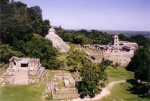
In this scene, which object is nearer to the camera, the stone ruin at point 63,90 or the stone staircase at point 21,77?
the stone ruin at point 63,90

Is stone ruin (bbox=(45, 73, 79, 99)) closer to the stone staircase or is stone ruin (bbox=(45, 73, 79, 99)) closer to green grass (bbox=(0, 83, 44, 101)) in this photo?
green grass (bbox=(0, 83, 44, 101))

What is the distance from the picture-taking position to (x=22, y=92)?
28.7m

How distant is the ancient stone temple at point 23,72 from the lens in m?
32.2

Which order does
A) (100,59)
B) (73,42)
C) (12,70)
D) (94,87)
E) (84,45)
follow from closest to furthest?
1. (94,87)
2. (12,70)
3. (100,59)
4. (84,45)
5. (73,42)

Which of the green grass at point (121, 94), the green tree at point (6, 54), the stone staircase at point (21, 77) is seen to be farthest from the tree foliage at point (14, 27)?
the green grass at point (121, 94)

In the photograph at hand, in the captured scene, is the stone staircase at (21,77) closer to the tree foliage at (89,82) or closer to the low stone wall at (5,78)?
the low stone wall at (5,78)

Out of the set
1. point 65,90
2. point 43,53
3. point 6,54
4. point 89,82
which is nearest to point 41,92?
point 65,90

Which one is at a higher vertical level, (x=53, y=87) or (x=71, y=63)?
(x=71, y=63)

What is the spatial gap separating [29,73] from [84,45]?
33558 mm

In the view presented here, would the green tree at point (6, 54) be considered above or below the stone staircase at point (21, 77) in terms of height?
above

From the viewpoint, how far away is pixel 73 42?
229ft

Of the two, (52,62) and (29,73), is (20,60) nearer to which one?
(29,73)

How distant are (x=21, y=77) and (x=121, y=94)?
1472 cm

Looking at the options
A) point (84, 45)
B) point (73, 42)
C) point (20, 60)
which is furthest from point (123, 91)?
point (73, 42)
